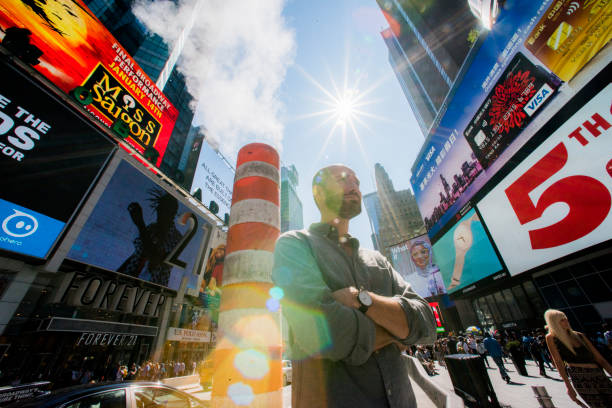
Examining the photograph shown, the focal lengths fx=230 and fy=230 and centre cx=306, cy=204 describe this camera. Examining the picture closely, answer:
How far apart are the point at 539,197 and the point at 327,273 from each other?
1201 centimetres

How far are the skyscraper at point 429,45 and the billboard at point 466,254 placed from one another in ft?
25.7

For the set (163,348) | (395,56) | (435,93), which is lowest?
(163,348)

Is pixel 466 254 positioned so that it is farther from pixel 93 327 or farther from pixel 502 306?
pixel 93 327

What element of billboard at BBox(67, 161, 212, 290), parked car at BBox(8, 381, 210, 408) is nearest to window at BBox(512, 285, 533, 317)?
parked car at BBox(8, 381, 210, 408)

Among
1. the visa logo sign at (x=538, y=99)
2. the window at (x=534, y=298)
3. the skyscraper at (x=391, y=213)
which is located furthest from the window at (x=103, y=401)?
the skyscraper at (x=391, y=213)

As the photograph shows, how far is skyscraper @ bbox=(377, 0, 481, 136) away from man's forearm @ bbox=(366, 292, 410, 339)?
50.0 feet

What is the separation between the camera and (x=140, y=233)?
14.4 meters

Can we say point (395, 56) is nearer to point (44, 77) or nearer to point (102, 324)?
point (44, 77)

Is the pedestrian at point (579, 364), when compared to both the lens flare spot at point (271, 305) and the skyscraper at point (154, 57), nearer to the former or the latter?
the lens flare spot at point (271, 305)

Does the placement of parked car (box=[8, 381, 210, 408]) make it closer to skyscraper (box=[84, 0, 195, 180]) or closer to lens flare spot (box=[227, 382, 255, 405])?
lens flare spot (box=[227, 382, 255, 405])

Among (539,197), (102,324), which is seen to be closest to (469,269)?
(539,197)

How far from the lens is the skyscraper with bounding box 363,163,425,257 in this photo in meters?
86.6

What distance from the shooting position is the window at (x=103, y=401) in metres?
3.01

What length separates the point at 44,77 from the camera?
967 cm
